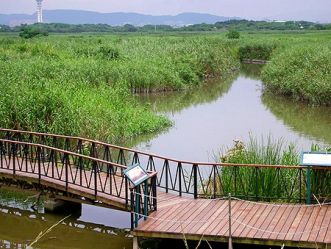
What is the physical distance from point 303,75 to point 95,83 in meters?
12.6

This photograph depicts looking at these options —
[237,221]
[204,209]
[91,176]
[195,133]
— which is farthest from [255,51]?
[237,221]

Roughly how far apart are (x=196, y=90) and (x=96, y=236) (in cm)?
3120

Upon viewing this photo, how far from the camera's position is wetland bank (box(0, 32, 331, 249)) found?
52.0 feet

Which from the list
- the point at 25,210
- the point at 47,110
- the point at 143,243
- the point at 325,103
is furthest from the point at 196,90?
the point at 143,243

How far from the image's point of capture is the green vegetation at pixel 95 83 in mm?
21750

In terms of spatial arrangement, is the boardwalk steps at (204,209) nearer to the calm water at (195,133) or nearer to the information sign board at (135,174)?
the information sign board at (135,174)

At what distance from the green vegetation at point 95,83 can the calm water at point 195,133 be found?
53.7 inches

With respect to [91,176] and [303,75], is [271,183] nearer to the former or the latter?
[91,176]

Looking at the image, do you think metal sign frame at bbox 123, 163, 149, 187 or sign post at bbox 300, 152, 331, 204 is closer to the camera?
metal sign frame at bbox 123, 163, 149, 187

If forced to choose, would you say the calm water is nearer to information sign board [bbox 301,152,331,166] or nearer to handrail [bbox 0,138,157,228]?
handrail [bbox 0,138,157,228]

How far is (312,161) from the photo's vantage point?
12875 millimetres

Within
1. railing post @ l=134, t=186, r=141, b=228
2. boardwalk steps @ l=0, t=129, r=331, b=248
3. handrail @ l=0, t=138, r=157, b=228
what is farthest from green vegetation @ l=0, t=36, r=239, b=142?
railing post @ l=134, t=186, r=141, b=228

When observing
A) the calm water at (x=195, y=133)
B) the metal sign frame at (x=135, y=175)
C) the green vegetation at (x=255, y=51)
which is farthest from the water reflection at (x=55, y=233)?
the green vegetation at (x=255, y=51)

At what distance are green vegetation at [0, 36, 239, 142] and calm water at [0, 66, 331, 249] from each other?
53.7 inches
